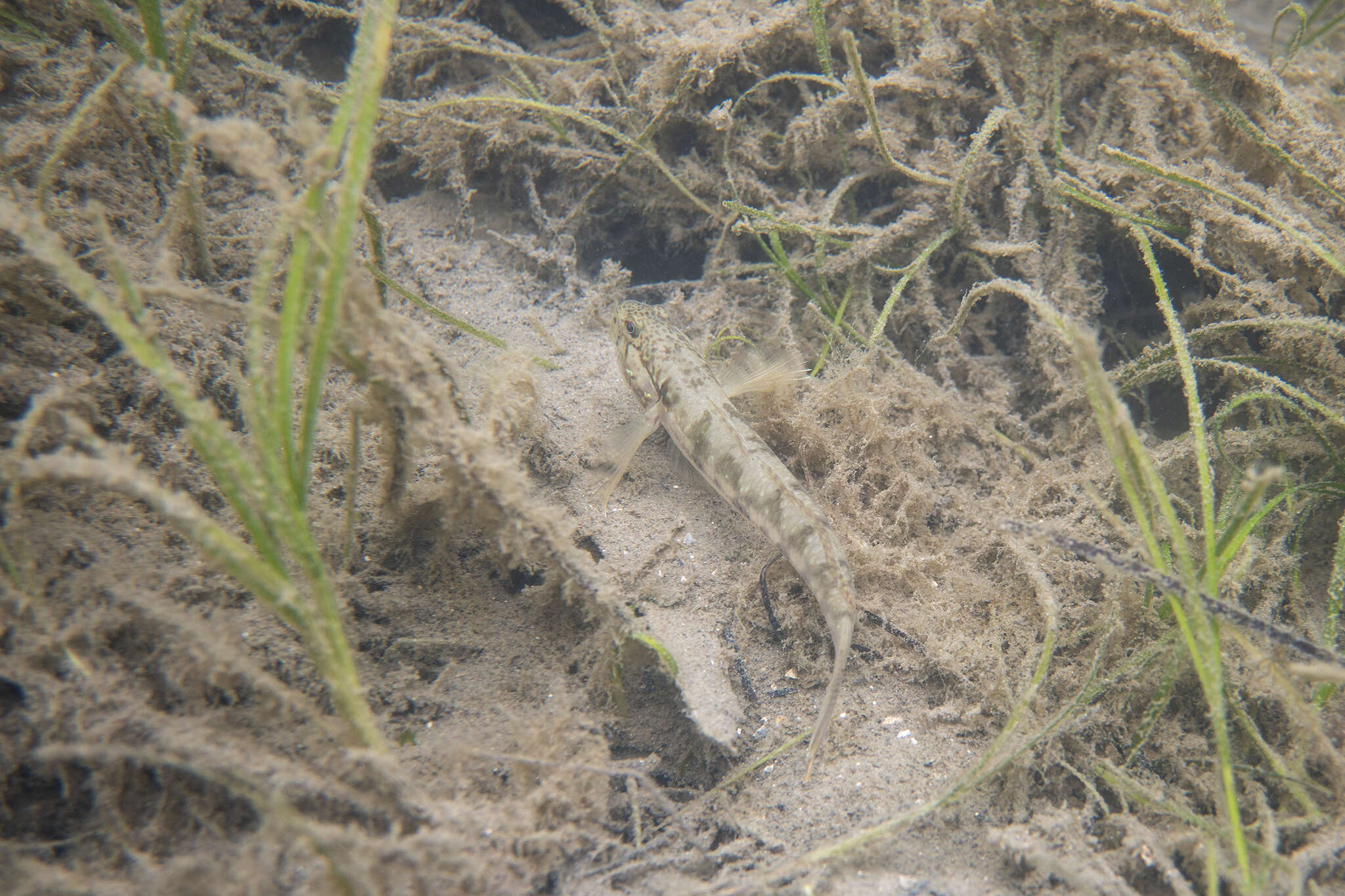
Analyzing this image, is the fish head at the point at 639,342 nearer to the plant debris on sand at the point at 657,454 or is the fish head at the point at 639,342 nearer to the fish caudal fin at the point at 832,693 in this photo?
the plant debris on sand at the point at 657,454

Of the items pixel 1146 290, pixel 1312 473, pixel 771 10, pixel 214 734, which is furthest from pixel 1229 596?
pixel 771 10

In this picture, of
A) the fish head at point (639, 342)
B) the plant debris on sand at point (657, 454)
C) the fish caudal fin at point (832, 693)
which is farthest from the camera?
the fish head at point (639, 342)

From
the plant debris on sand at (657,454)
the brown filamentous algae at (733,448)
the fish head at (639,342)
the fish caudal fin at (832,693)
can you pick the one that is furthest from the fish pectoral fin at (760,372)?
the fish caudal fin at (832,693)

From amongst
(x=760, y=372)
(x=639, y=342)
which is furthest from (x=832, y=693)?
(x=639, y=342)

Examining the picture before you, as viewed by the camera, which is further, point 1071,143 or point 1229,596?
point 1071,143

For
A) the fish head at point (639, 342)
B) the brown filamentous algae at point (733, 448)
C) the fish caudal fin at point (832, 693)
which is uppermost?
the fish head at point (639, 342)

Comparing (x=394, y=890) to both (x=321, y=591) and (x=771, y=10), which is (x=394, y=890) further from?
(x=771, y=10)
